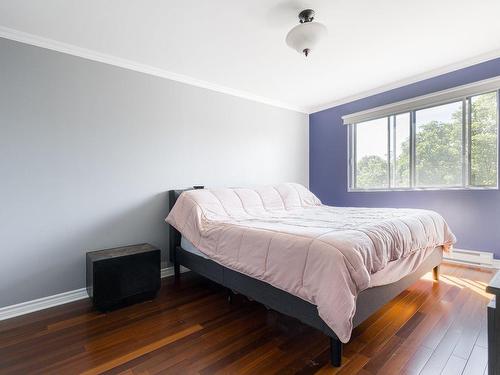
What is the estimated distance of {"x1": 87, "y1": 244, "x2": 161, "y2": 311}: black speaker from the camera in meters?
2.11

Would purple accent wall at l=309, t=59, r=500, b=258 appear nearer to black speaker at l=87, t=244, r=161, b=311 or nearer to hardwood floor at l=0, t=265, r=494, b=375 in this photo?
hardwood floor at l=0, t=265, r=494, b=375

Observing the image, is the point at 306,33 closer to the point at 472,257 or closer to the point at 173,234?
the point at 173,234

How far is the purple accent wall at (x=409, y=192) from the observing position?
2.94 m

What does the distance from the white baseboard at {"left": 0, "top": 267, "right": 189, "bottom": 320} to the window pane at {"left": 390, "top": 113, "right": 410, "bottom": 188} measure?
412cm

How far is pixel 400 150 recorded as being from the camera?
373 centimetres

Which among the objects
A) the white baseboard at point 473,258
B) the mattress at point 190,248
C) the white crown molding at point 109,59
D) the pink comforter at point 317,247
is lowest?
the white baseboard at point 473,258

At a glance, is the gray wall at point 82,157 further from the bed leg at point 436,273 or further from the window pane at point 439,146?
the window pane at point 439,146

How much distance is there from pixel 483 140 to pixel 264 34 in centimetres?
278

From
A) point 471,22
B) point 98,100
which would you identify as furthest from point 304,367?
point 471,22

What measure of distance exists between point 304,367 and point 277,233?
0.78 meters

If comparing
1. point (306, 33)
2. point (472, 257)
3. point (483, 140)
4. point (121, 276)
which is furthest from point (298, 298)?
point (483, 140)

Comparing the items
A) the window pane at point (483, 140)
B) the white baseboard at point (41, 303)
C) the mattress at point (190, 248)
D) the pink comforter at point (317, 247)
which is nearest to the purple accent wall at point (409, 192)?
the window pane at point (483, 140)

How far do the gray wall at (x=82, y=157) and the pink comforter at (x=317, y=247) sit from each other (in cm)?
53

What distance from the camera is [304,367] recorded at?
4.74 feet
